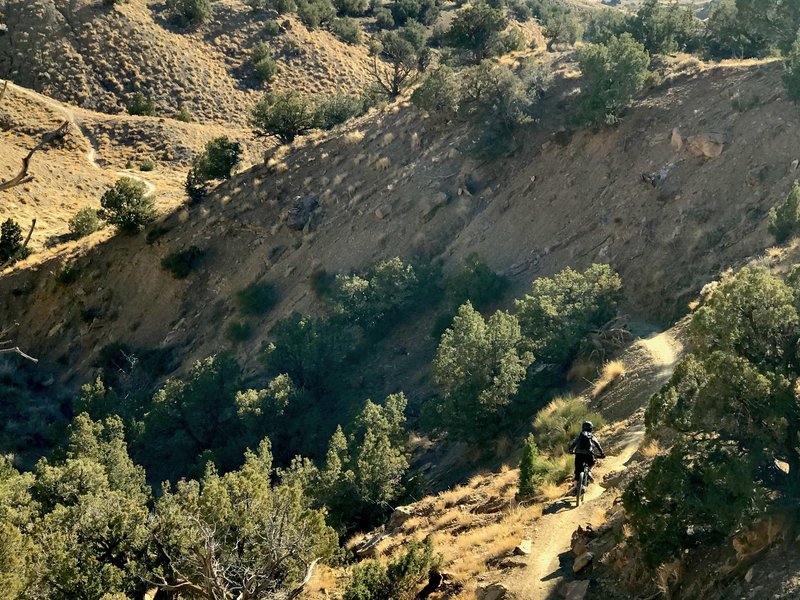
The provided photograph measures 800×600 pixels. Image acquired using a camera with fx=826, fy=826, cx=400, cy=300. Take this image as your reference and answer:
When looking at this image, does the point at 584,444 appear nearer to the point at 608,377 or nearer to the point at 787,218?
the point at 608,377

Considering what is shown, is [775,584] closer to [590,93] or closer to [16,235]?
[590,93]

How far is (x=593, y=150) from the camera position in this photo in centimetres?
3156

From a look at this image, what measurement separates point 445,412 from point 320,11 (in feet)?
185

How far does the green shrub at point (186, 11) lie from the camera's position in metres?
66.1

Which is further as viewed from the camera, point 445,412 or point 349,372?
point 349,372

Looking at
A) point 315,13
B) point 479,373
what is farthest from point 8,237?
point 315,13

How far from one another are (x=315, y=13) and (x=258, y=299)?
4229 cm

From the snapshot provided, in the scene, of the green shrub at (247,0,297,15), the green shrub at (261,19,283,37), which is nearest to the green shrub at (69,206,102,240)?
the green shrub at (261,19,283,37)

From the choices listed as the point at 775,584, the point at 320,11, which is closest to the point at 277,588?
the point at 775,584

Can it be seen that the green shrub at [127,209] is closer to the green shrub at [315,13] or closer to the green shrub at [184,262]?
the green shrub at [184,262]

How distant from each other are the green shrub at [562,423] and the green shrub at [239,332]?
17215 mm

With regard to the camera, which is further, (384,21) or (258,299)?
(384,21)

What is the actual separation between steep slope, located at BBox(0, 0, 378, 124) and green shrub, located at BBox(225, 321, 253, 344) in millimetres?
29762

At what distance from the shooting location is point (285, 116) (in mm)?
45094
